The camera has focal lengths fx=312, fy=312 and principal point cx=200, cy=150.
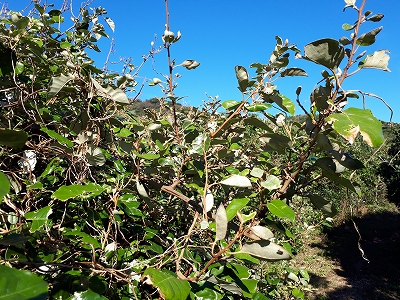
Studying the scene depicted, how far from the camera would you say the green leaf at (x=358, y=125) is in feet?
2.09

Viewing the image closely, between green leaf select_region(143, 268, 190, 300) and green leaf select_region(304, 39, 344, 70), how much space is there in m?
0.61

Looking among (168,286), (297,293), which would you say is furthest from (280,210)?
(297,293)

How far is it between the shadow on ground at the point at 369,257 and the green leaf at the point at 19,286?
5969 millimetres

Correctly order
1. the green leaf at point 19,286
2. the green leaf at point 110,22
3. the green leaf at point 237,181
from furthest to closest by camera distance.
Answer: the green leaf at point 110,22
the green leaf at point 237,181
the green leaf at point 19,286

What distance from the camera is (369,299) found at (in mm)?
6184

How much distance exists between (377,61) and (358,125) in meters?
0.22

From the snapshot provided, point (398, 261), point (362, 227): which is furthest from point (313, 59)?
point (362, 227)

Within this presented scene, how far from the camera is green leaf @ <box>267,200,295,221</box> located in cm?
80

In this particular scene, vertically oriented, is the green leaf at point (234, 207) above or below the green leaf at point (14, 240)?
above

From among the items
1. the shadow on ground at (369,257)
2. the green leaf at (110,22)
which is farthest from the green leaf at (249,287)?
the shadow on ground at (369,257)

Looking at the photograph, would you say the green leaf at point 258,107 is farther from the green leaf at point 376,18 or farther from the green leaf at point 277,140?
the green leaf at point 376,18

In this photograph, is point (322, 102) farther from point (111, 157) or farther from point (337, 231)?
point (337, 231)

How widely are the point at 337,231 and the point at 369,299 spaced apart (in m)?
3.65

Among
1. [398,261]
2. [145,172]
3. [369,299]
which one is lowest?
[369,299]
